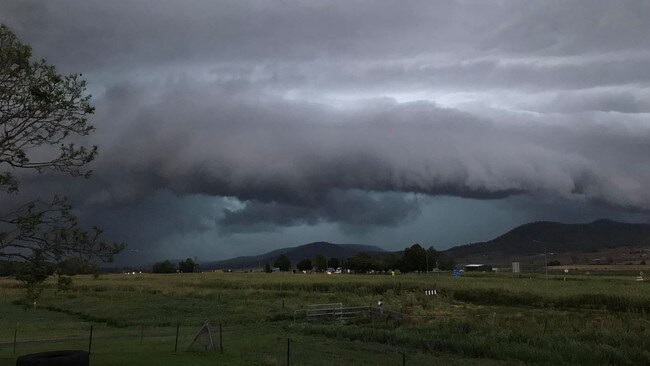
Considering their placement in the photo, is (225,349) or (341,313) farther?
(341,313)

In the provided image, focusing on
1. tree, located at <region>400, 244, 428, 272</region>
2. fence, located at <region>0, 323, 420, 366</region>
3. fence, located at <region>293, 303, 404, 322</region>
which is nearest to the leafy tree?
fence, located at <region>0, 323, 420, 366</region>

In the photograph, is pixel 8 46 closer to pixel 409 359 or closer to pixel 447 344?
pixel 409 359

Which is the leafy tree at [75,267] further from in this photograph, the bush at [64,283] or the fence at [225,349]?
the fence at [225,349]

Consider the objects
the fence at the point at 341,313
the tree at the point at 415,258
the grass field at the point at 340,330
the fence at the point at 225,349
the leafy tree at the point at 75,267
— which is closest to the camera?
the leafy tree at the point at 75,267

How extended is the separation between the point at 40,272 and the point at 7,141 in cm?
459

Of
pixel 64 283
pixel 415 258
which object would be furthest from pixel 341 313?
pixel 415 258

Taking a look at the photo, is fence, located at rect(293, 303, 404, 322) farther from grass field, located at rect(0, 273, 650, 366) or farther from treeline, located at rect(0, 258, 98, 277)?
treeline, located at rect(0, 258, 98, 277)

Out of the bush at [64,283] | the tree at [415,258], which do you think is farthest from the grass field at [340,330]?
the tree at [415,258]

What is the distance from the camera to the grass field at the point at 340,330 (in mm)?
30516

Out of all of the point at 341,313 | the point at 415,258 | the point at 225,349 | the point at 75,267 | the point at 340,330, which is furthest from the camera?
the point at 415,258

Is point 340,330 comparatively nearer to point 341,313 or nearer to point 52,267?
point 341,313

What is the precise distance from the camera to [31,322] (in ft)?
179

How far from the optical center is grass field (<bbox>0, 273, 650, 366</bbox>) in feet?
100

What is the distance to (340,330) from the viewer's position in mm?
43188
